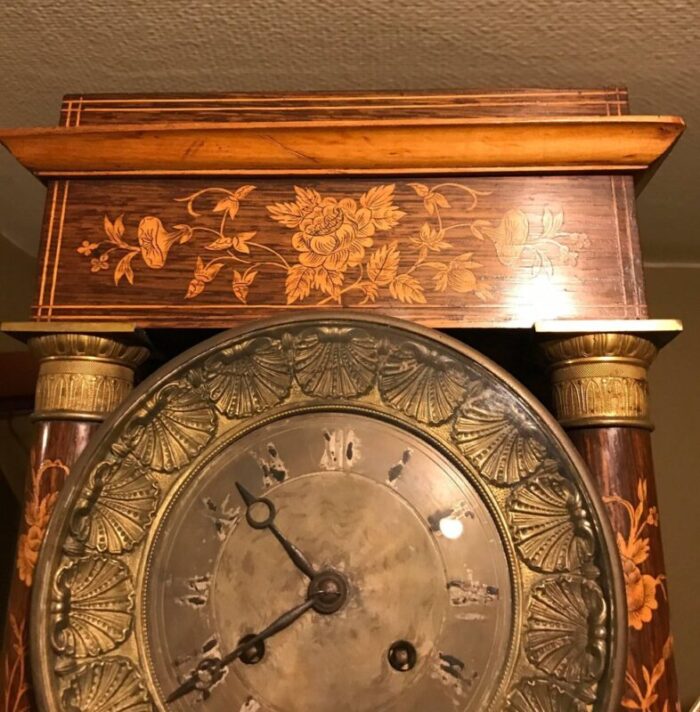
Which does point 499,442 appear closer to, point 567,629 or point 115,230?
point 567,629

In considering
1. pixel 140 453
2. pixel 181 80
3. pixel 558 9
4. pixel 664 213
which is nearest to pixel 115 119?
pixel 181 80

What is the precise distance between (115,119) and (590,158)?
0.50 meters

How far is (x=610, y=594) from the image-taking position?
28.9 inches

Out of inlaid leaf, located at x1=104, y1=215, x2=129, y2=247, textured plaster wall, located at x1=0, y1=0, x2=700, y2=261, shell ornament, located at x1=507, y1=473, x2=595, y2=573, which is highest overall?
textured plaster wall, located at x1=0, y1=0, x2=700, y2=261

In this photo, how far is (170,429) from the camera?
80 cm

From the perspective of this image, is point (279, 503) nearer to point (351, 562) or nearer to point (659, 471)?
point (351, 562)

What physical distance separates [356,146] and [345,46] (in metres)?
0.14

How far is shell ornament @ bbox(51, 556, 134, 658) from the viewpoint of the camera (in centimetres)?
75

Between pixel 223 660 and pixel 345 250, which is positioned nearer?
pixel 223 660

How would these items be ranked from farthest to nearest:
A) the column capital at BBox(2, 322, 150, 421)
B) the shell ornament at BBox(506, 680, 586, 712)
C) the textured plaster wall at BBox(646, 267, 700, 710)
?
the textured plaster wall at BBox(646, 267, 700, 710) → the column capital at BBox(2, 322, 150, 421) → the shell ornament at BBox(506, 680, 586, 712)

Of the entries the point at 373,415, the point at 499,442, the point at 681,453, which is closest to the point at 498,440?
the point at 499,442

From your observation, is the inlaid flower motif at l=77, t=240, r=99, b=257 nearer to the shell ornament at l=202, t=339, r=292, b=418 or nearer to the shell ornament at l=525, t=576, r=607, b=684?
the shell ornament at l=202, t=339, r=292, b=418

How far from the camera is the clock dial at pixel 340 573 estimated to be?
2.42ft

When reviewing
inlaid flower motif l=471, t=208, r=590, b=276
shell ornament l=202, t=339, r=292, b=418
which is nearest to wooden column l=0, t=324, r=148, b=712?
shell ornament l=202, t=339, r=292, b=418
